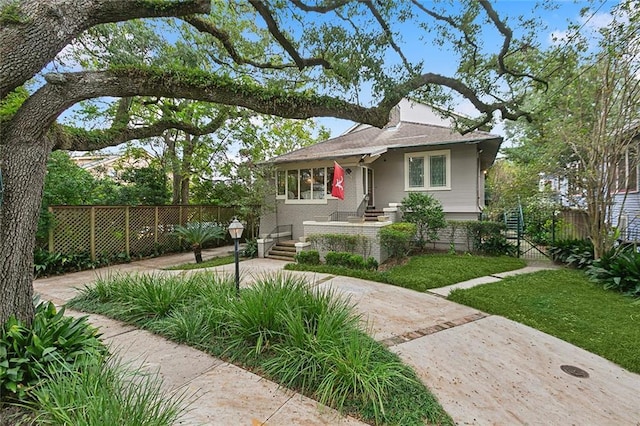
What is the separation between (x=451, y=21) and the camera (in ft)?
20.0

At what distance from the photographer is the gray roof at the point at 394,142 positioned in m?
11.0

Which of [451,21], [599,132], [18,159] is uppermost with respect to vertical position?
[451,21]

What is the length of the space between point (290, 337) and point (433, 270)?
5981 mm

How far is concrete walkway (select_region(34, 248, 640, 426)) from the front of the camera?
2.64 metres

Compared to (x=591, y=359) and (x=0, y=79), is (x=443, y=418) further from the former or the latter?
(x=0, y=79)

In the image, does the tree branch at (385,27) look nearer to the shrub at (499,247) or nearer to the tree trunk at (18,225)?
the tree trunk at (18,225)

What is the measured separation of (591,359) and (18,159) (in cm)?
722

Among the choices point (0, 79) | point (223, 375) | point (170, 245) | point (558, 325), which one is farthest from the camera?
point (170, 245)

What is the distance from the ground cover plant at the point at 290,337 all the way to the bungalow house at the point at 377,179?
6.15 meters

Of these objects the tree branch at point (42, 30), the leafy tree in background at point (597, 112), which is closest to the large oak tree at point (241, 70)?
the tree branch at point (42, 30)

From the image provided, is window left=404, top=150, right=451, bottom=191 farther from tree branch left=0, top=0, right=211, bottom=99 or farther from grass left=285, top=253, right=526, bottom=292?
tree branch left=0, top=0, right=211, bottom=99

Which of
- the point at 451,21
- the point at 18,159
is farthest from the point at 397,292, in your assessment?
the point at 18,159

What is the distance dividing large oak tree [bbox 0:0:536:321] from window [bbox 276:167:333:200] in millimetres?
4211

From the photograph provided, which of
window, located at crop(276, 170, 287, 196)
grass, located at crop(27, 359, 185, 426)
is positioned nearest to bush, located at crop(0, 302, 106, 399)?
grass, located at crop(27, 359, 185, 426)
